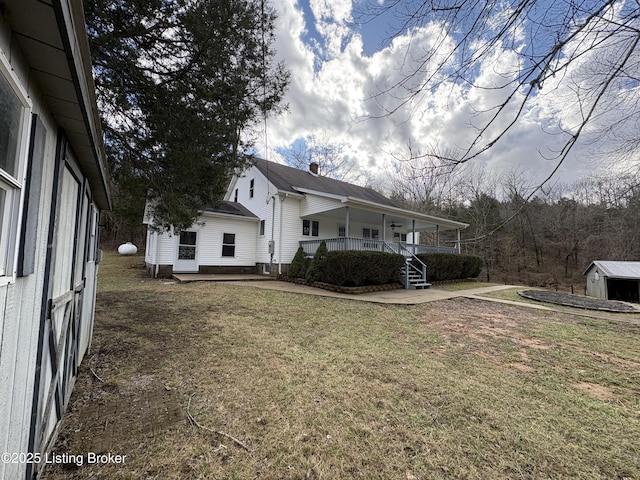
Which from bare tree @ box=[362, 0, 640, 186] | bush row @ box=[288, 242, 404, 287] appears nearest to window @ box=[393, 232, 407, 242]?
bush row @ box=[288, 242, 404, 287]

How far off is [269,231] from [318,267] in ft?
12.6

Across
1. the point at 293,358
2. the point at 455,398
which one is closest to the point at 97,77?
the point at 293,358

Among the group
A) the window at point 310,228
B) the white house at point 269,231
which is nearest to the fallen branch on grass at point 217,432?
the white house at point 269,231

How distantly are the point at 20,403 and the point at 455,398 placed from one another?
348cm

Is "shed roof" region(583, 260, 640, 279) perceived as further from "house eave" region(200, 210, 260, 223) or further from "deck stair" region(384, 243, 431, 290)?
"house eave" region(200, 210, 260, 223)

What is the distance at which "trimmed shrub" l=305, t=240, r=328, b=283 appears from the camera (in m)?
11.5

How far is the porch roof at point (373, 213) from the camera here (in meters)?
11.4

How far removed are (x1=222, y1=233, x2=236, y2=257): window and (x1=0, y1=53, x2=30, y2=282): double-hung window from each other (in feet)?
43.7

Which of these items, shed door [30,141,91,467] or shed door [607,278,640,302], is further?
shed door [607,278,640,302]

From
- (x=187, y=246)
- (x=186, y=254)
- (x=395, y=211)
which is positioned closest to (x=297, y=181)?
(x=395, y=211)

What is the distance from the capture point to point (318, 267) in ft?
38.1

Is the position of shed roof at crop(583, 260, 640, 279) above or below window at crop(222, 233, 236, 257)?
below

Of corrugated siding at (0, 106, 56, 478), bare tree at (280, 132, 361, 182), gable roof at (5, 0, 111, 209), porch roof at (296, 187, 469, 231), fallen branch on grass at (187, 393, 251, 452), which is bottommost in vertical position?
fallen branch on grass at (187, 393, 251, 452)

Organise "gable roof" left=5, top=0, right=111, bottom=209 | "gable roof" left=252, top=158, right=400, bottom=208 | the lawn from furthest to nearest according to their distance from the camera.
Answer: "gable roof" left=252, top=158, right=400, bottom=208 → the lawn → "gable roof" left=5, top=0, right=111, bottom=209
